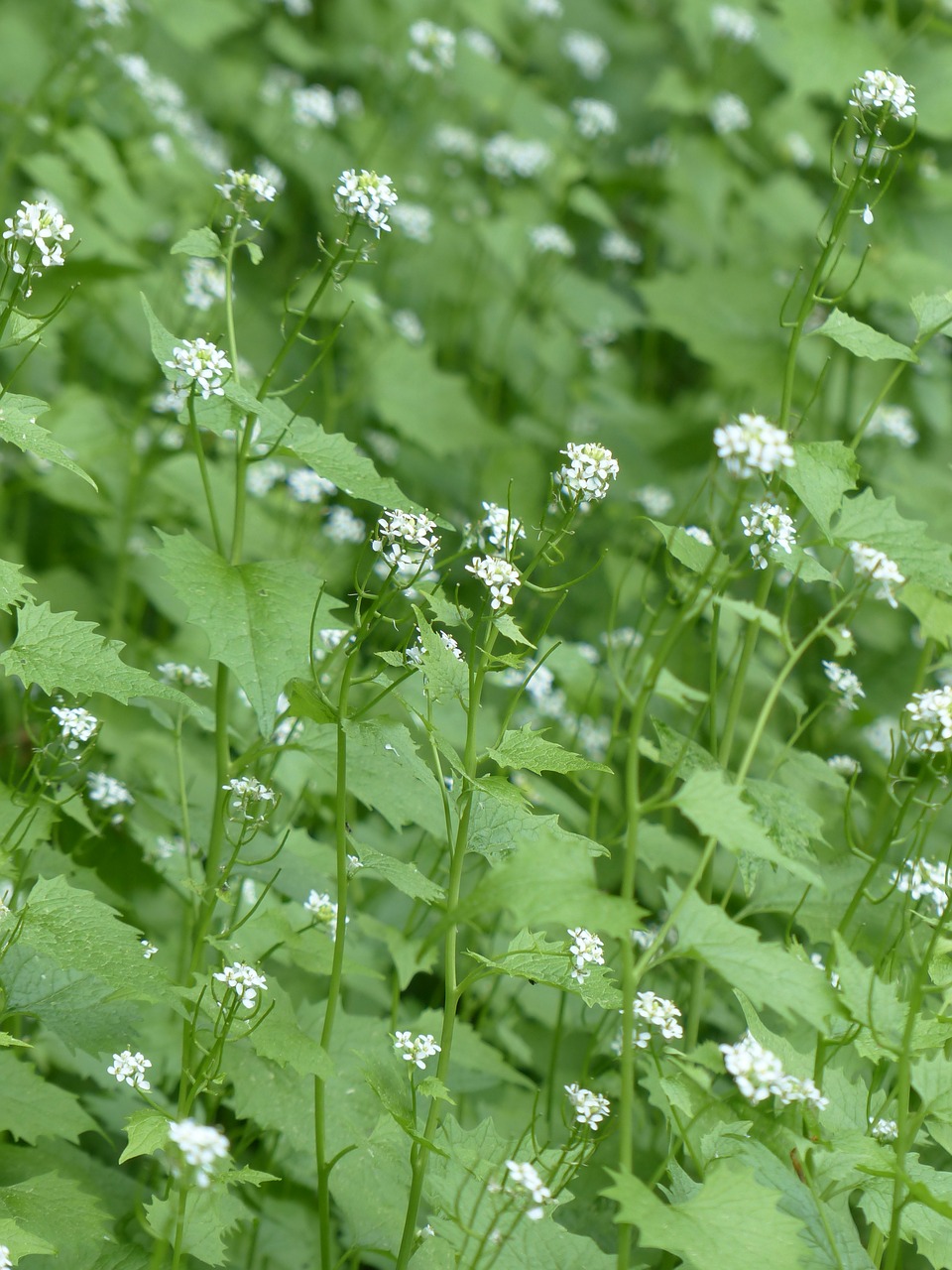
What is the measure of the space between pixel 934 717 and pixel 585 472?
67 cm

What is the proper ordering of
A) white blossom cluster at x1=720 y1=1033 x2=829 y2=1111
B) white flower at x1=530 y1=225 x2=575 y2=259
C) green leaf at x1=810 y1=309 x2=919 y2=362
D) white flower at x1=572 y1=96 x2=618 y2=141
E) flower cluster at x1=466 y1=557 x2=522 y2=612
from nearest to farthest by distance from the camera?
white blossom cluster at x1=720 y1=1033 x2=829 y2=1111, flower cluster at x1=466 y1=557 x2=522 y2=612, green leaf at x1=810 y1=309 x2=919 y2=362, white flower at x1=530 y1=225 x2=575 y2=259, white flower at x1=572 y1=96 x2=618 y2=141

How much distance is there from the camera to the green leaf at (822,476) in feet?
7.13

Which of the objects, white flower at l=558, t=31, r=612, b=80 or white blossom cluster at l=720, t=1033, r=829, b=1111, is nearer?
white blossom cluster at l=720, t=1033, r=829, b=1111

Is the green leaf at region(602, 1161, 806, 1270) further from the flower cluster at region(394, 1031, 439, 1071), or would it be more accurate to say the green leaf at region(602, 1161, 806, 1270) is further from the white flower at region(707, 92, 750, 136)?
the white flower at region(707, 92, 750, 136)

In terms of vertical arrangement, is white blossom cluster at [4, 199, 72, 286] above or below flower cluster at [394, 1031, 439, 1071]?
above

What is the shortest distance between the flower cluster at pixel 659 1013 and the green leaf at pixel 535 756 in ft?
1.22

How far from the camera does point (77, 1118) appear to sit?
2.24 meters

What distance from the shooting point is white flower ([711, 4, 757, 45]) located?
5.89 m

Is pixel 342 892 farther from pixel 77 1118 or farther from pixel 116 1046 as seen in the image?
pixel 77 1118

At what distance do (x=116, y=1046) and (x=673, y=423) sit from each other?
4.12 m

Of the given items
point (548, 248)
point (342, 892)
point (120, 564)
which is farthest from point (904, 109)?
point (548, 248)

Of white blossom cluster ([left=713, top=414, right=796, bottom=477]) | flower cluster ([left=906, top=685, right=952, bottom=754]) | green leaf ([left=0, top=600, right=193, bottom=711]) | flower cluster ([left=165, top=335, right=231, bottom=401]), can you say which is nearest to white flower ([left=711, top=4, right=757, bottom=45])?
flower cluster ([left=165, top=335, right=231, bottom=401])

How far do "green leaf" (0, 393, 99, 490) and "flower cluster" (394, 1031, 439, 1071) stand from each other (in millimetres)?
1052

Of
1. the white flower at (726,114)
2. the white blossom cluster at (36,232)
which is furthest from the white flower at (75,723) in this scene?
the white flower at (726,114)
